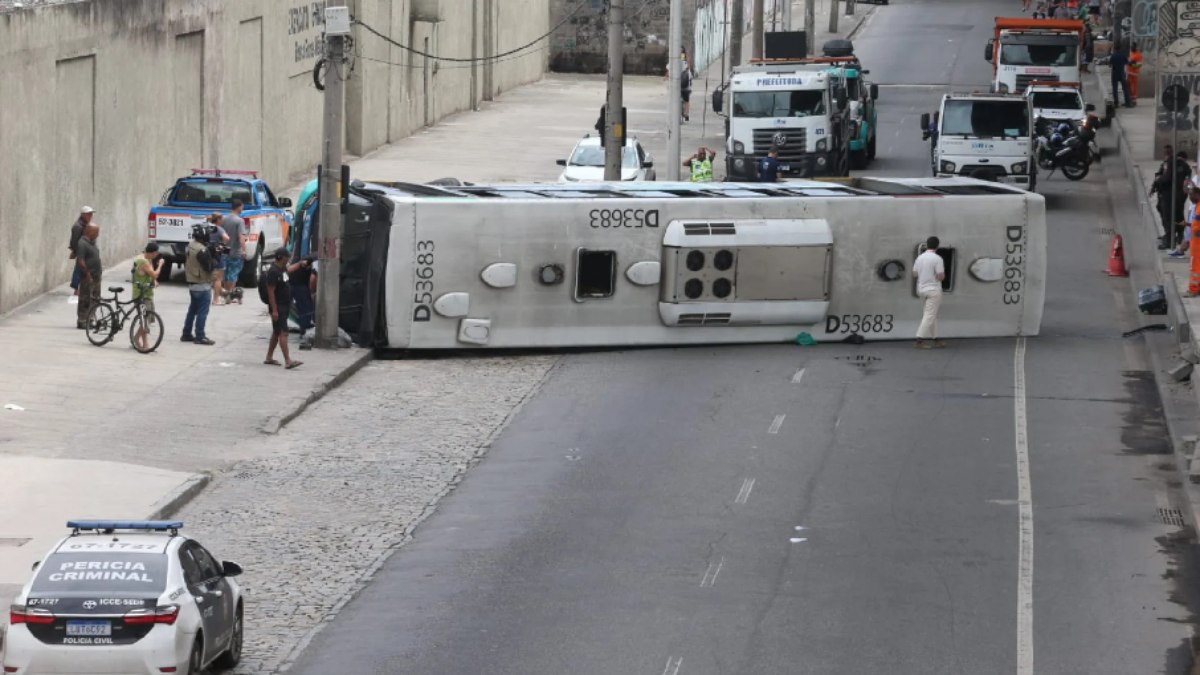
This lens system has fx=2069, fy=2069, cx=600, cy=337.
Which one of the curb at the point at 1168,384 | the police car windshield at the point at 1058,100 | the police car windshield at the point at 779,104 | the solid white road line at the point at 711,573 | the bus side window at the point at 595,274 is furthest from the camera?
the police car windshield at the point at 1058,100

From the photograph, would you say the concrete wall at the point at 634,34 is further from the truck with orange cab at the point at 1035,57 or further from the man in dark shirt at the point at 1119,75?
the truck with orange cab at the point at 1035,57

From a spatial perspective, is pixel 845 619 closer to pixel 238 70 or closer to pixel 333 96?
pixel 333 96

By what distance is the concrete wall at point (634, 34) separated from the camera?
3041 inches

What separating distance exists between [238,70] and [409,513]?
991 inches

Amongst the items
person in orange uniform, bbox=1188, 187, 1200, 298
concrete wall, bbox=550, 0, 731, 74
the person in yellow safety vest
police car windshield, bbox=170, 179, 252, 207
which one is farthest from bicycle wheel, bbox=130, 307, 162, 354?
concrete wall, bbox=550, 0, 731, 74

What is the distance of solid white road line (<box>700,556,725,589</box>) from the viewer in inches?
693

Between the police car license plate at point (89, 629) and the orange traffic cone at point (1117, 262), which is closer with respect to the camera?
the police car license plate at point (89, 629)

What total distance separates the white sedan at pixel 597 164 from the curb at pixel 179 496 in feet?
82.4

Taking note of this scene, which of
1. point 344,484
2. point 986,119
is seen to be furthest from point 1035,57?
point 344,484

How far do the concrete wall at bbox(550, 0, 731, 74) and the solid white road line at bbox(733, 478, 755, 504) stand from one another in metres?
56.1

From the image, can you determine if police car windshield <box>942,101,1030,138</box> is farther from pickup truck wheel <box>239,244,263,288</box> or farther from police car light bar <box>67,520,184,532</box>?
police car light bar <box>67,520,184,532</box>

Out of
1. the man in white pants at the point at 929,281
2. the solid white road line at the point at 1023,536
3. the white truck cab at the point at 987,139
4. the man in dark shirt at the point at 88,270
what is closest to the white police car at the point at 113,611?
the solid white road line at the point at 1023,536

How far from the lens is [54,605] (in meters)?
13.6

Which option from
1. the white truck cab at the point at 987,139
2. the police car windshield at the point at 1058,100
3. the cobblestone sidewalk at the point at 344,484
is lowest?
the cobblestone sidewalk at the point at 344,484
